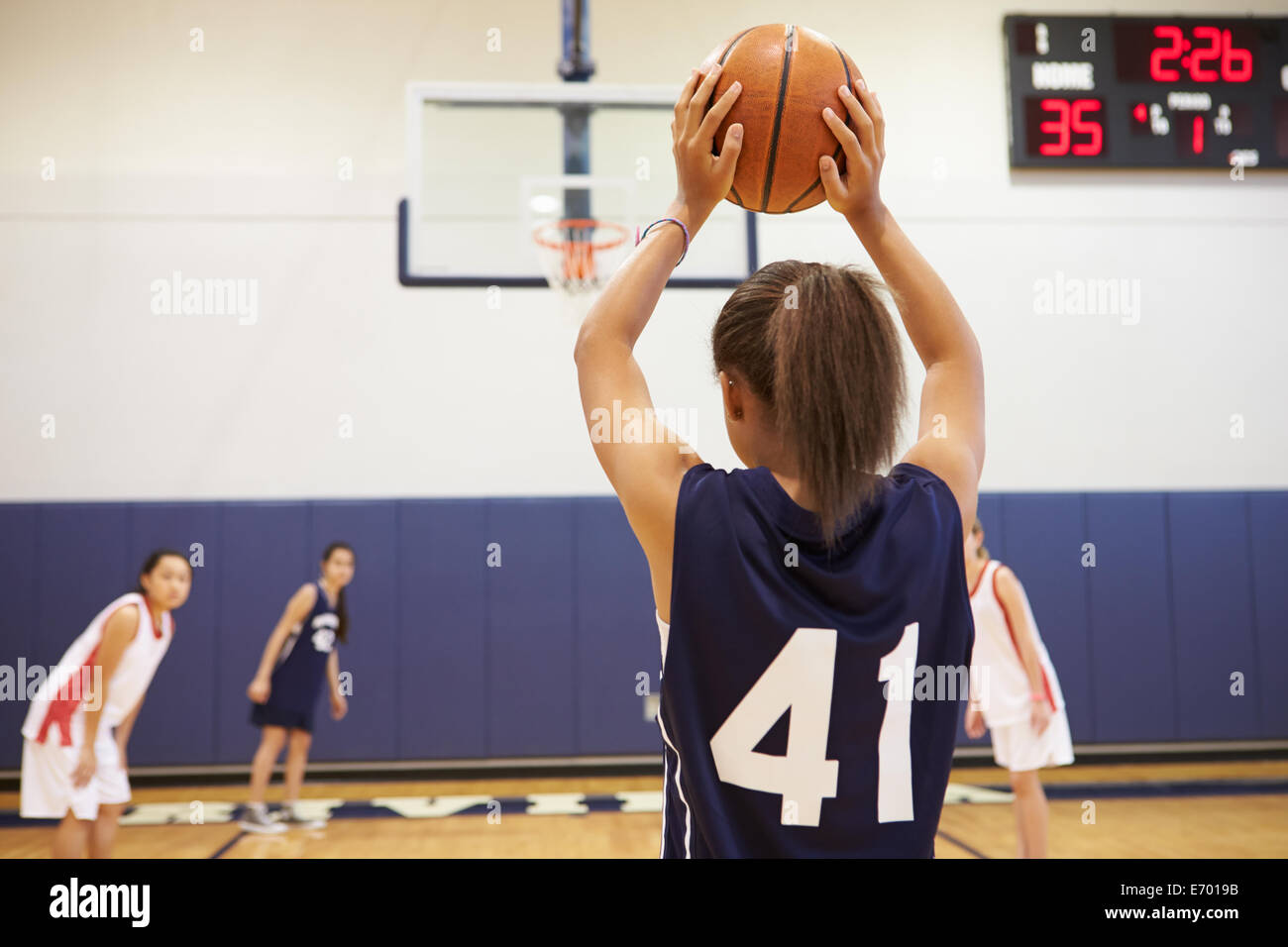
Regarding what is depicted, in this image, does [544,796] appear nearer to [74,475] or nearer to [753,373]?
[74,475]

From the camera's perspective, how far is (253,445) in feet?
22.2

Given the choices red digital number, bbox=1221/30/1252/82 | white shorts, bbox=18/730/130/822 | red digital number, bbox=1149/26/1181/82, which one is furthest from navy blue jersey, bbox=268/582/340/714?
red digital number, bbox=1221/30/1252/82

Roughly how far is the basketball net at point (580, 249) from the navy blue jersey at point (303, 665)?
254 centimetres

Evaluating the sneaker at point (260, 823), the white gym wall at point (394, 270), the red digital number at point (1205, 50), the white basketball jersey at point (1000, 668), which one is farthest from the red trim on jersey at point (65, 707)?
the red digital number at point (1205, 50)

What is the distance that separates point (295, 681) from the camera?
18.6 feet

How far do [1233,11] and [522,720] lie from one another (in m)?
7.66

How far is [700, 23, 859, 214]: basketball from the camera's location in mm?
1256

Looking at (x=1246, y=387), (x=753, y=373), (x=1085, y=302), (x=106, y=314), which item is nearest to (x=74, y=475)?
(x=106, y=314)

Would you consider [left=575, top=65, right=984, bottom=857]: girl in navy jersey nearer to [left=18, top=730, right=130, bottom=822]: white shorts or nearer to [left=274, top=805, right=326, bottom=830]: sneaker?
[left=18, top=730, right=130, bottom=822]: white shorts

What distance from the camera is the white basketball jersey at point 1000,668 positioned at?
4371 mm

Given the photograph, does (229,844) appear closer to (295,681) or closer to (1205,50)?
(295,681)

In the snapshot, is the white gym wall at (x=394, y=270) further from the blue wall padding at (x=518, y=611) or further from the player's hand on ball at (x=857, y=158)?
the player's hand on ball at (x=857, y=158)
